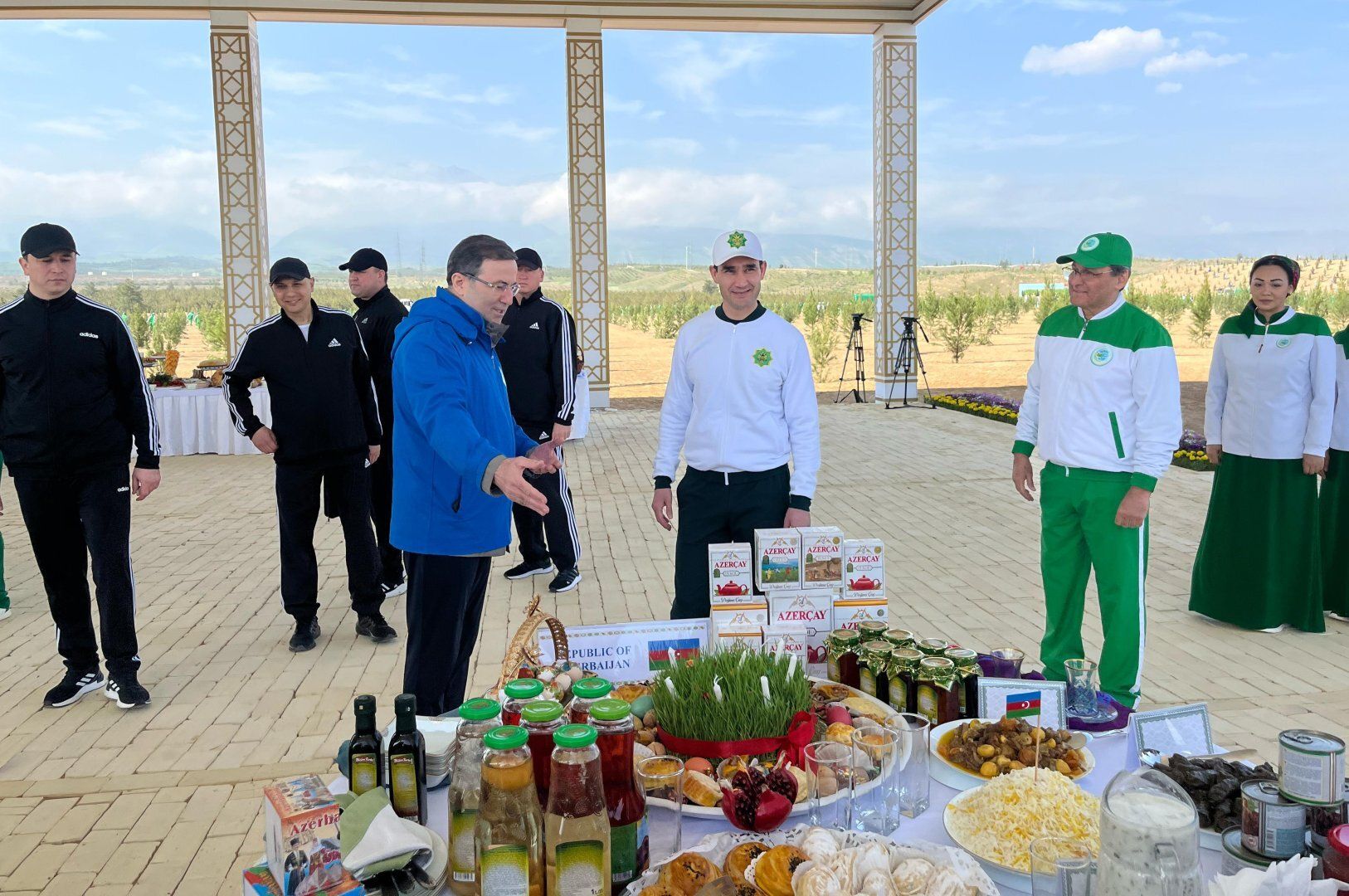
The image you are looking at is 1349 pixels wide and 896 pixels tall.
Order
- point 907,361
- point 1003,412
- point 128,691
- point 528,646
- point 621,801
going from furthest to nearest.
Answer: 1. point 907,361
2. point 1003,412
3. point 128,691
4. point 528,646
5. point 621,801

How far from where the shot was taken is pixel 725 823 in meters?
1.80

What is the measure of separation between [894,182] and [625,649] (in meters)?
14.4

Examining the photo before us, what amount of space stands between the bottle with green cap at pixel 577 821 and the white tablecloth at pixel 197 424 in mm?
10665

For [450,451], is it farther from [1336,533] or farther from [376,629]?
[1336,533]

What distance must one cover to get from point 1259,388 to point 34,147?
137 m

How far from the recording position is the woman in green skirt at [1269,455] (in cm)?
457

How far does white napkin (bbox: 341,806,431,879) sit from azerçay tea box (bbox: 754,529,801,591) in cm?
122

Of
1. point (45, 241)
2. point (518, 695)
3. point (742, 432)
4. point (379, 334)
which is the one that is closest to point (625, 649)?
point (518, 695)

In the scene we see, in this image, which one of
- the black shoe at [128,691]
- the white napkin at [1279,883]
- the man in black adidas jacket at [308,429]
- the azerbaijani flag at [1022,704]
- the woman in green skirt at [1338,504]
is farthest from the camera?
the woman in green skirt at [1338,504]

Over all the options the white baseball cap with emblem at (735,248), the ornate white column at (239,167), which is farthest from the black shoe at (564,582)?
the ornate white column at (239,167)

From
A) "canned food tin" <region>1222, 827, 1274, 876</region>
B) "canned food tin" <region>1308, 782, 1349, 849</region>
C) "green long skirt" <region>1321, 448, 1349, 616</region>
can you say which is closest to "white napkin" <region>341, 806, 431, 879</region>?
"canned food tin" <region>1222, 827, 1274, 876</region>

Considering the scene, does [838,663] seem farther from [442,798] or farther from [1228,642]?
[1228,642]

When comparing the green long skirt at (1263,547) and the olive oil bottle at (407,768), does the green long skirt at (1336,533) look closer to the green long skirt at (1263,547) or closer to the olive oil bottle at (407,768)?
the green long skirt at (1263,547)

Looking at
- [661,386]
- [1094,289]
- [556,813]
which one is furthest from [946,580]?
[661,386]
